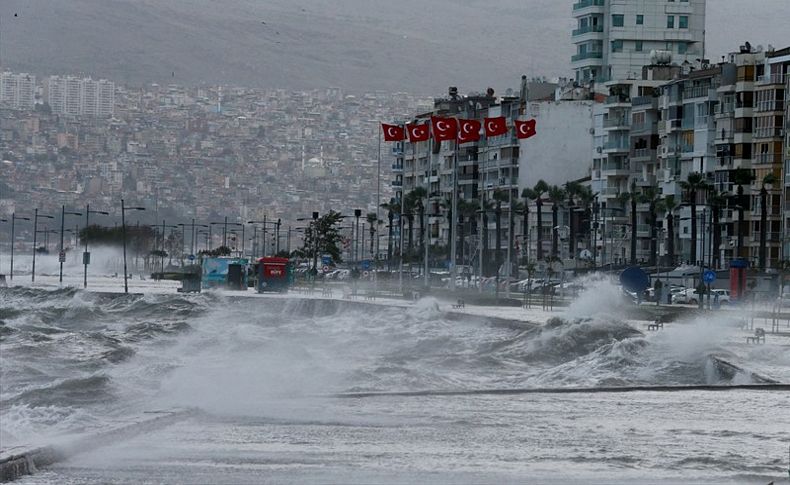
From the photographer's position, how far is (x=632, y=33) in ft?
513

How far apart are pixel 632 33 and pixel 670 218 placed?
44673 mm

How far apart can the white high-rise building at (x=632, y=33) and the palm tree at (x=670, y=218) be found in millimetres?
36227

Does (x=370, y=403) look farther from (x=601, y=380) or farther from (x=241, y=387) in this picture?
(x=601, y=380)

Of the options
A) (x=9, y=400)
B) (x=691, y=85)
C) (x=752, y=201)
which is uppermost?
(x=691, y=85)

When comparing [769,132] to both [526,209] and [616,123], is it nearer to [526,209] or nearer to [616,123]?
[616,123]

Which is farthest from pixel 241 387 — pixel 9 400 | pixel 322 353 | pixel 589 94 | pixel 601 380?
pixel 589 94

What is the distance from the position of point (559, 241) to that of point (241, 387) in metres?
113

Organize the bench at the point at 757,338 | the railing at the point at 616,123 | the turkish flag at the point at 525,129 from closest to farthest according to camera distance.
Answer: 1. the bench at the point at 757,338
2. the turkish flag at the point at 525,129
3. the railing at the point at 616,123

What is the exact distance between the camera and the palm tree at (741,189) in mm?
105438

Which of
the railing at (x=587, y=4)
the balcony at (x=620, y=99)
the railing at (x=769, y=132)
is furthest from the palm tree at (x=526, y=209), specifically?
the railing at (x=769, y=132)

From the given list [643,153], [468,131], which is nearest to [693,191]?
[468,131]

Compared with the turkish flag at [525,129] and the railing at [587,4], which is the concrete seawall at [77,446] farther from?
the railing at [587,4]

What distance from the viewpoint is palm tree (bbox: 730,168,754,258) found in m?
105

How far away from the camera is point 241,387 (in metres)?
31.4
